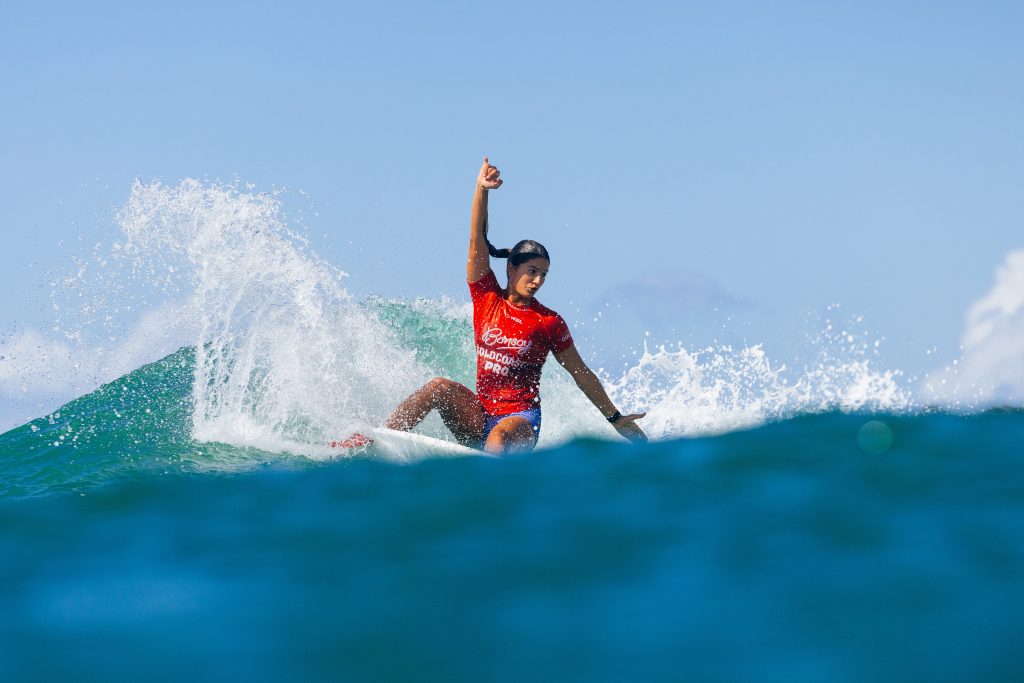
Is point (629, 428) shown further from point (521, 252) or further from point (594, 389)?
point (521, 252)

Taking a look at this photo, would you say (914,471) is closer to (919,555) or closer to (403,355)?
(919,555)

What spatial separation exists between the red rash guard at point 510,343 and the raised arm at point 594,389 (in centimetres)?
9

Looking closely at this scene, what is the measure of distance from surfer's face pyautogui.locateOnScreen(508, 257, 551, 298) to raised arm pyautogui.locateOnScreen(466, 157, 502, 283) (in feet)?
0.79

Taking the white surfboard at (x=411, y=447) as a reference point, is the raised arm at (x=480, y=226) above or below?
above

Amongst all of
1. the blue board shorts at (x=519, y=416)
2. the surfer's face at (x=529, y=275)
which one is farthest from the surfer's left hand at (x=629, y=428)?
the surfer's face at (x=529, y=275)

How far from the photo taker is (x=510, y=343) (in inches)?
247

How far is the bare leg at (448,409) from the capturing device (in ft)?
21.1

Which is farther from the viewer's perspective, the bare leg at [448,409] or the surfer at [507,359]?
the bare leg at [448,409]

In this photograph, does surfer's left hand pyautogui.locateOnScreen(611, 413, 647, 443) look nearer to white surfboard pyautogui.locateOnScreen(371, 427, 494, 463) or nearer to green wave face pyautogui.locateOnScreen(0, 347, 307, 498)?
white surfboard pyautogui.locateOnScreen(371, 427, 494, 463)

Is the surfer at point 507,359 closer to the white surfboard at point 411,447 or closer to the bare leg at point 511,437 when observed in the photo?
the bare leg at point 511,437

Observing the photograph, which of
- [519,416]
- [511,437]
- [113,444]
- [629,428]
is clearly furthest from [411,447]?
[113,444]

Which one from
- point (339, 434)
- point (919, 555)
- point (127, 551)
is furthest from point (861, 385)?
point (127, 551)

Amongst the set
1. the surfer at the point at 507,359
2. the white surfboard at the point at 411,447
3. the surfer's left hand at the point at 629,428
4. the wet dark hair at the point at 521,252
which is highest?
the wet dark hair at the point at 521,252

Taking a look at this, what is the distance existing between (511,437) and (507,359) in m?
0.64
